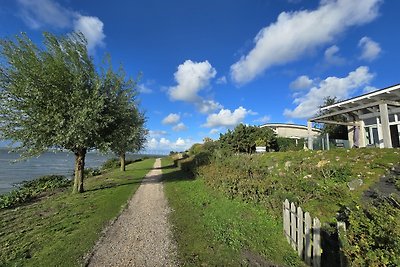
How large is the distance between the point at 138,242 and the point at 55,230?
329 centimetres

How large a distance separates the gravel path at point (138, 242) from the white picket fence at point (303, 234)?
2.99m

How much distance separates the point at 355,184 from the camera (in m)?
8.99

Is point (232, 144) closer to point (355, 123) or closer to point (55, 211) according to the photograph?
point (355, 123)

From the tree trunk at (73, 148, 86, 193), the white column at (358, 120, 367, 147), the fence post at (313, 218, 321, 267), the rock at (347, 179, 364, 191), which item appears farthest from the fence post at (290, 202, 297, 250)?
the white column at (358, 120, 367, 147)

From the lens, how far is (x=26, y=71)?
40.9ft

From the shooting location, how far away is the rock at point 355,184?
28.9 ft

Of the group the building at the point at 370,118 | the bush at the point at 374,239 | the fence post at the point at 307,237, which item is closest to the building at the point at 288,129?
the building at the point at 370,118

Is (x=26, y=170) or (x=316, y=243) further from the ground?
(x=316, y=243)

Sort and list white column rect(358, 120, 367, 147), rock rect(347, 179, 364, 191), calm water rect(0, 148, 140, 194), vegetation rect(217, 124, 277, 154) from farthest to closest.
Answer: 1. vegetation rect(217, 124, 277, 154)
2. calm water rect(0, 148, 140, 194)
3. white column rect(358, 120, 367, 147)
4. rock rect(347, 179, 364, 191)

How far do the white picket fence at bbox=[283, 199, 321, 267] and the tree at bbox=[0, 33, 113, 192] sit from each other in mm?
10642

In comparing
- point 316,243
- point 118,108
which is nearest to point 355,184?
point 316,243

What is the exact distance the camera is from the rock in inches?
346

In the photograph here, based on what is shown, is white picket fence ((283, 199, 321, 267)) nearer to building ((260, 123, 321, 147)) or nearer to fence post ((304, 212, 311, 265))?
fence post ((304, 212, 311, 265))

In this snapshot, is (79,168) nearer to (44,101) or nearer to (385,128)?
(44,101)
